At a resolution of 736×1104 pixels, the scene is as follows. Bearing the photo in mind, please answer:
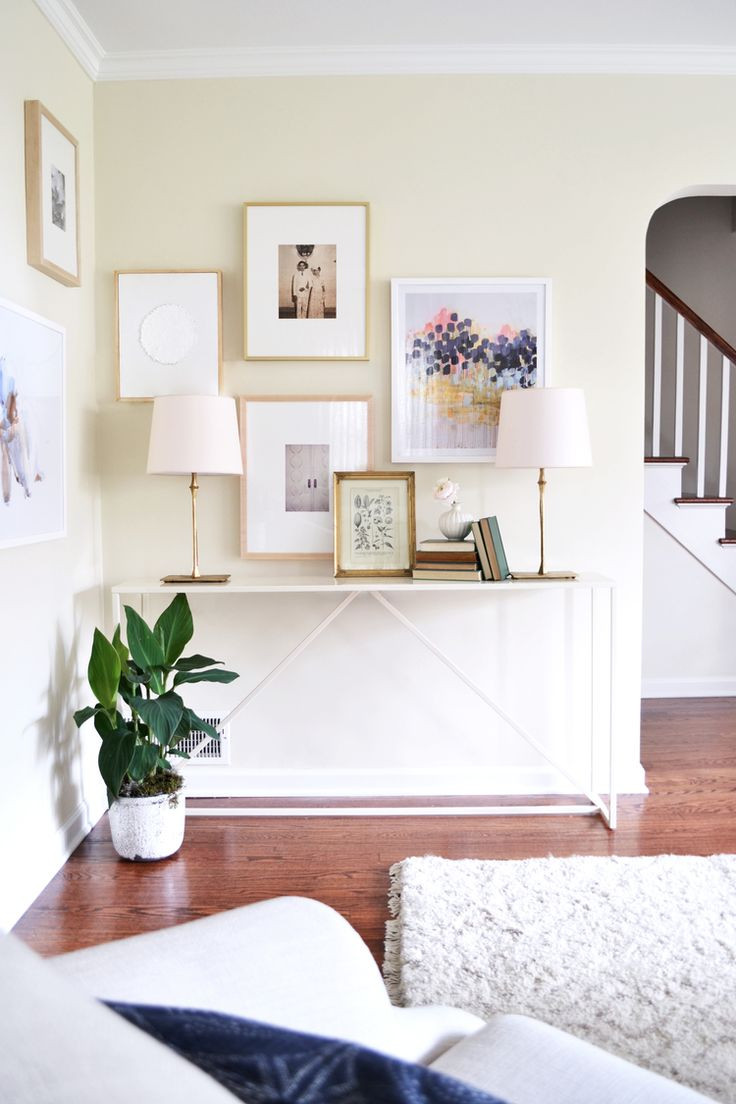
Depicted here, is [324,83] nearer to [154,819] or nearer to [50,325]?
[50,325]

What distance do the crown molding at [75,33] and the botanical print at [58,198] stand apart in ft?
1.46

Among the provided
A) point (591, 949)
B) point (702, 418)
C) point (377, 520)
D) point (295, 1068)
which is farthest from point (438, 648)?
point (295, 1068)

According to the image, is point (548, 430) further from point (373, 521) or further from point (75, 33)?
point (75, 33)

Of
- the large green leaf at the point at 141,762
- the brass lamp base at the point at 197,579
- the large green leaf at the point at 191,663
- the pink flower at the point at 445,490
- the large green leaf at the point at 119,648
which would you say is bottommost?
the large green leaf at the point at 141,762

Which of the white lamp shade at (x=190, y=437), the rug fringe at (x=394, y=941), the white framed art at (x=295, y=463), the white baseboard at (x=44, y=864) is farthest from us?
the white framed art at (x=295, y=463)

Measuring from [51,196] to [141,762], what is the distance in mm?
1718

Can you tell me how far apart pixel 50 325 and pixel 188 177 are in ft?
2.85

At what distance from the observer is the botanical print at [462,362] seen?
3113mm

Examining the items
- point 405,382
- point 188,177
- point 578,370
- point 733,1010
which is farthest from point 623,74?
point 733,1010

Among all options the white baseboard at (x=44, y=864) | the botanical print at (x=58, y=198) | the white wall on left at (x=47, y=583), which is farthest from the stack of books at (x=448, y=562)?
the botanical print at (x=58, y=198)

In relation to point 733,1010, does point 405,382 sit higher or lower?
higher

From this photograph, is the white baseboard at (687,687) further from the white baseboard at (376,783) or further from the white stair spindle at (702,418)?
the white baseboard at (376,783)

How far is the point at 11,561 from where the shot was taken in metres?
2.37

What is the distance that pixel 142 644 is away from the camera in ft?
8.95
